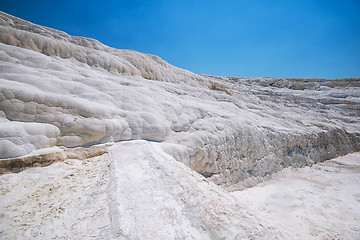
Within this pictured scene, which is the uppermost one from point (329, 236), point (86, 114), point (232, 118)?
point (232, 118)

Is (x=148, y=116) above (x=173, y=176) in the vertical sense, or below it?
above

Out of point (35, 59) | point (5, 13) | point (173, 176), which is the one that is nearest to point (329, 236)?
point (173, 176)

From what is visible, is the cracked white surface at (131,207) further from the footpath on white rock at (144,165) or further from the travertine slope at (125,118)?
the travertine slope at (125,118)

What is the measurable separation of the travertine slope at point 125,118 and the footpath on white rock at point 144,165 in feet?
0.08

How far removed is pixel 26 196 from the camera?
1789 millimetres

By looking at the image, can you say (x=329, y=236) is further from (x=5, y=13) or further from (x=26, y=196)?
(x=5, y=13)

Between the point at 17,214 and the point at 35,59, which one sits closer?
the point at 17,214

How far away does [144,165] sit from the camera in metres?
2.23

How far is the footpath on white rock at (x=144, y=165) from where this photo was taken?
144cm

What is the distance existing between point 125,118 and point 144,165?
171 centimetres

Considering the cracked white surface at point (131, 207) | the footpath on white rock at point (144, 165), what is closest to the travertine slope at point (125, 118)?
the footpath on white rock at point (144, 165)

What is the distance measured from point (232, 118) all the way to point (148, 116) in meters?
2.78

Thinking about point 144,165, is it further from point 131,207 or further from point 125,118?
point 125,118

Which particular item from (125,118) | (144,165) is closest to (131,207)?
(144,165)
